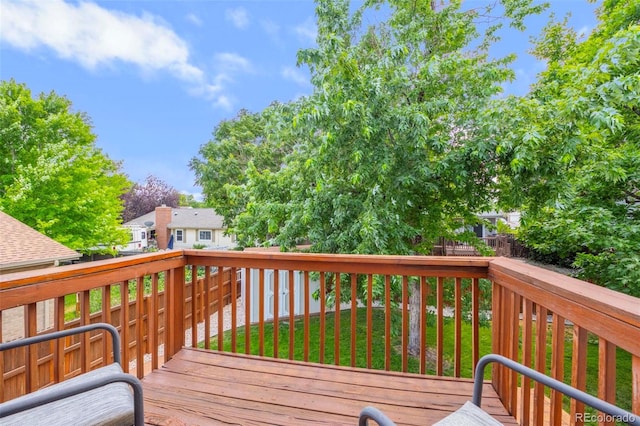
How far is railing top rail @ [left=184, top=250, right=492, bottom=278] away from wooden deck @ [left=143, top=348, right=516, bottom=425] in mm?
651

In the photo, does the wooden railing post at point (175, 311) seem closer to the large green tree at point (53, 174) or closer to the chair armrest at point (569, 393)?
the chair armrest at point (569, 393)

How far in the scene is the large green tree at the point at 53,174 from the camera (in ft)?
17.0

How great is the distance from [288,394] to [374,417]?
115 cm

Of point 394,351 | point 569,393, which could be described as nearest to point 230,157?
point 394,351

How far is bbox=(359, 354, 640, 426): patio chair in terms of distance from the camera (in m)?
0.67

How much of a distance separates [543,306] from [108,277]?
2.11 m

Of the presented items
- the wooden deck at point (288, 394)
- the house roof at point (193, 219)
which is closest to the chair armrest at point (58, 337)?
the wooden deck at point (288, 394)

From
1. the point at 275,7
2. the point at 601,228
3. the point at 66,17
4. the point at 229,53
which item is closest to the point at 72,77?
the point at 66,17

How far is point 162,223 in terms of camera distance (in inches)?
640

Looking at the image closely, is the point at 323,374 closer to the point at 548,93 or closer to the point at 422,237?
the point at 422,237

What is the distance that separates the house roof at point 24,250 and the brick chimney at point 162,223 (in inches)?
479

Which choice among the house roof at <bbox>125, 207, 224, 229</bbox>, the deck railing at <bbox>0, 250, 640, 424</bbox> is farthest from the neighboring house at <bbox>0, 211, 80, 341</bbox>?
the house roof at <bbox>125, 207, 224, 229</bbox>

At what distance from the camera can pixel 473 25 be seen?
4.23 m

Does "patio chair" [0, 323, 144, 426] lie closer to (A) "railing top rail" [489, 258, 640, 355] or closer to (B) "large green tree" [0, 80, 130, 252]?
(A) "railing top rail" [489, 258, 640, 355]
